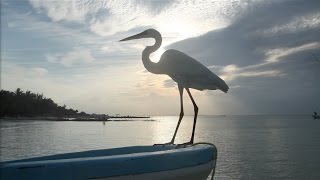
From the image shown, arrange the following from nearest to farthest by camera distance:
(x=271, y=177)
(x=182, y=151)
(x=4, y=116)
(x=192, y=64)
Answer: (x=182, y=151) → (x=192, y=64) → (x=271, y=177) → (x=4, y=116)

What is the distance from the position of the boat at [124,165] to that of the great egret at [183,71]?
1.01 meters

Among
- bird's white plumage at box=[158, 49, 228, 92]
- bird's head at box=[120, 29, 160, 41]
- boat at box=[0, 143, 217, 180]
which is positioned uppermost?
bird's head at box=[120, 29, 160, 41]

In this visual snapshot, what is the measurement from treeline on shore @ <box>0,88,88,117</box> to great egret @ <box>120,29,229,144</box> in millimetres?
107759

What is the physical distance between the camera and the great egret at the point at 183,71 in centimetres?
856

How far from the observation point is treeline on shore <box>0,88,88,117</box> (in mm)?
110688

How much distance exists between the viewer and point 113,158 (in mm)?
6348

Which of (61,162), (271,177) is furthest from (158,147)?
(271,177)

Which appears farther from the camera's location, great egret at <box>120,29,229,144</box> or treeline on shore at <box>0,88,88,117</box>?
treeline on shore at <box>0,88,88,117</box>

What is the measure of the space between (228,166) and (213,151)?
715 inches

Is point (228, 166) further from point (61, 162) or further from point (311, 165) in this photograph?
point (61, 162)

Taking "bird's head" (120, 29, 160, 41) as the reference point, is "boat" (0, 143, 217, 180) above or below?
below

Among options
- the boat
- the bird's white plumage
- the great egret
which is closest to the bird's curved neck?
the great egret

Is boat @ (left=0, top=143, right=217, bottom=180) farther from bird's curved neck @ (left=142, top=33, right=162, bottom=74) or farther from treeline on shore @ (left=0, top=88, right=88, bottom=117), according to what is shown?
treeline on shore @ (left=0, top=88, right=88, bottom=117)

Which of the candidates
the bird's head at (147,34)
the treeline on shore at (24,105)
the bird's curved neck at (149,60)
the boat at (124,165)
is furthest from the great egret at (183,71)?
the treeline on shore at (24,105)
